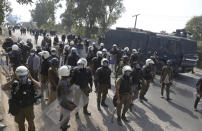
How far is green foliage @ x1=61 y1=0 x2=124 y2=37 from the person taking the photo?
39.2 m

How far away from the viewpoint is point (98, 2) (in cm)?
3891

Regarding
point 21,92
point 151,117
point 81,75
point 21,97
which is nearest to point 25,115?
point 21,97

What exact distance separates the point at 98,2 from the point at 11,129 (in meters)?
35.8

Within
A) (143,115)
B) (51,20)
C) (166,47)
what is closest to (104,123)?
(143,115)

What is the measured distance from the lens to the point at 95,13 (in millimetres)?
39250

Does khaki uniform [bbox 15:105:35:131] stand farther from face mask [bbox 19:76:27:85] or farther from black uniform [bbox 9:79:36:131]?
face mask [bbox 19:76:27:85]

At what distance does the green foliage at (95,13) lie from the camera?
3919cm

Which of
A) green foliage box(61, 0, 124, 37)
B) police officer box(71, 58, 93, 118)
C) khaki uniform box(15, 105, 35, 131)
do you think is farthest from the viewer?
green foliage box(61, 0, 124, 37)

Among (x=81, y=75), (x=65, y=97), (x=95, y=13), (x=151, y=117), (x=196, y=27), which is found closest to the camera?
(x=65, y=97)

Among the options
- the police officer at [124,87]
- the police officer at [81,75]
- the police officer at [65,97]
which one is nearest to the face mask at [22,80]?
the police officer at [65,97]

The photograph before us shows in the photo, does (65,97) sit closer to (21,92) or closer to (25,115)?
(25,115)

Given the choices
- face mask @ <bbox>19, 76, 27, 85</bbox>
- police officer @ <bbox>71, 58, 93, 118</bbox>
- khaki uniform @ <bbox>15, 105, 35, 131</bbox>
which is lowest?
khaki uniform @ <bbox>15, 105, 35, 131</bbox>

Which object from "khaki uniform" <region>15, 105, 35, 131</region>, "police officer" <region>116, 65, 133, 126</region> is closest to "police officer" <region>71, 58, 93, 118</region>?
"police officer" <region>116, 65, 133, 126</region>

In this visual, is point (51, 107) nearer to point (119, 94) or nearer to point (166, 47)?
point (119, 94)
